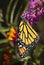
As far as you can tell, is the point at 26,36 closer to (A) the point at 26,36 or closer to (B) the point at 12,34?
(A) the point at 26,36

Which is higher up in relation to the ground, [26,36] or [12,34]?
[26,36]

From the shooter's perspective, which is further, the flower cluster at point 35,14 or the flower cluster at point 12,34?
the flower cluster at point 12,34

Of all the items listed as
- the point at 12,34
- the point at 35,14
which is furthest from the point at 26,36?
the point at 12,34

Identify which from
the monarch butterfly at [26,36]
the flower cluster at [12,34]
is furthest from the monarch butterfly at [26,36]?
the flower cluster at [12,34]

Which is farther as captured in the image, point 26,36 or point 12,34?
point 12,34

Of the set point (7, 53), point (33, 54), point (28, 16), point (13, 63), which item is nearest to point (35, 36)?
point (28, 16)

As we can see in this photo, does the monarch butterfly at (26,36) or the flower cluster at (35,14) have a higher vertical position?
the flower cluster at (35,14)

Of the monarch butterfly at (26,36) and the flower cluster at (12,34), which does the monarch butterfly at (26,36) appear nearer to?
the monarch butterfly at (26,36)

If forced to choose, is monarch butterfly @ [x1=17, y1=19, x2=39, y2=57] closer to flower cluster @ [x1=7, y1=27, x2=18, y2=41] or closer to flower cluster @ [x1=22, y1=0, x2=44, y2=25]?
flower cluster @ [x1=22, y1=0, x2=44, y2=25]

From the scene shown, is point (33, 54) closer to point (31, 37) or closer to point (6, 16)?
point (31, 37)
